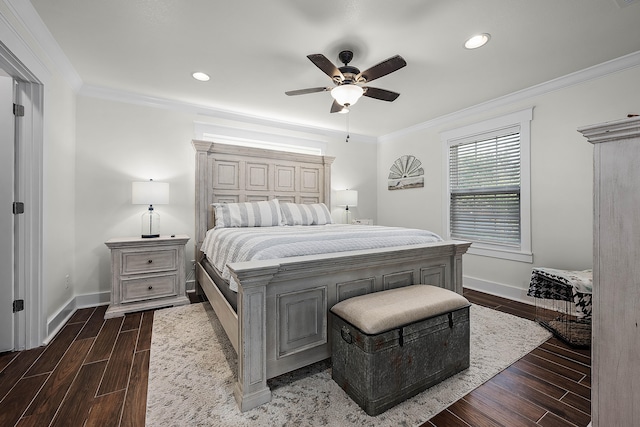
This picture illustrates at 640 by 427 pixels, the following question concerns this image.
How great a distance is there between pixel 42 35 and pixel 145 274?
7.24 ft

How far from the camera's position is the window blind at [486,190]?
3.41m

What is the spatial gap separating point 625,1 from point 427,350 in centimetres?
259

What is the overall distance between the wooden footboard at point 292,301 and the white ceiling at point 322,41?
169 cm

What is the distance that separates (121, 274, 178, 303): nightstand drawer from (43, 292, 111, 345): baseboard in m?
0.49

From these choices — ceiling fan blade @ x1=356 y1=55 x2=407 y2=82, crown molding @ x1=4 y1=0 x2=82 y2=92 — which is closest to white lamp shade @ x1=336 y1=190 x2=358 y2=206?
ceiling fan blade @ x1=356 y1=55 x2=407 y2=82

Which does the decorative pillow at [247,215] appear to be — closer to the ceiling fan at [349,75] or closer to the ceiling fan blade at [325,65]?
the ceiling fan at [349,75]

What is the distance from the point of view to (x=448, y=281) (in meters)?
2.45

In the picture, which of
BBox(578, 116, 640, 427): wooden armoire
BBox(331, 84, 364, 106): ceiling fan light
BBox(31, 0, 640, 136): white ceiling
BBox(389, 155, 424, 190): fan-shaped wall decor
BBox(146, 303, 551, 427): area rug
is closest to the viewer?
BBox(578, 116, 640, 427): wooden armoire

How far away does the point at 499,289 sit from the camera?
137 inches

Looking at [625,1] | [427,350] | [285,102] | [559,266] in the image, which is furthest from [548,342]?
[285,102]

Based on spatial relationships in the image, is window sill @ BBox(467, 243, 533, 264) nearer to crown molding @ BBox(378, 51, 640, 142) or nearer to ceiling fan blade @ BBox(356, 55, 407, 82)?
crown molding @ BBox(378, 51, 640, 142)

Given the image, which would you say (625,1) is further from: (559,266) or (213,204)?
(213,204)

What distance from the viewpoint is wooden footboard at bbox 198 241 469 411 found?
1498mm

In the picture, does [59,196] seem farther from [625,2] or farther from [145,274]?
[625,2]
